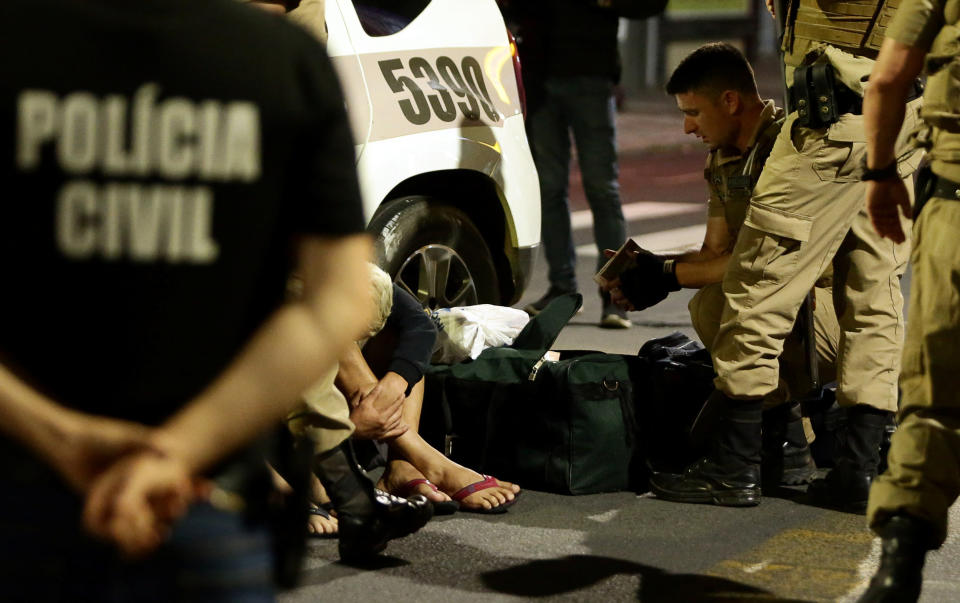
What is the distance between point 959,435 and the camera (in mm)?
3221

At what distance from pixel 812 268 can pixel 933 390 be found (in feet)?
3.88

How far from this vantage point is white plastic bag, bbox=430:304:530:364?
4.96 meters

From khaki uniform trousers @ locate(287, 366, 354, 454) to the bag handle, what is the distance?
1150 mm

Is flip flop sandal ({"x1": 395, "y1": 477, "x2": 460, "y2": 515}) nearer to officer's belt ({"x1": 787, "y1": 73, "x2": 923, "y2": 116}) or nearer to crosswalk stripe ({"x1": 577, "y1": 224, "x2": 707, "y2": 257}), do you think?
officer's belt ({"x1": 787, "y1": 73, "x2": 923, "y2": 116})

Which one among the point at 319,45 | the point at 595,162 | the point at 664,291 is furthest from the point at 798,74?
the point at 595,162

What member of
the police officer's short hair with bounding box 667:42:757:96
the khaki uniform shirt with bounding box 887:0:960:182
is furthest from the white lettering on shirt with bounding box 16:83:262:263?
the police officer's short hair with bounding box 667:42:757:96

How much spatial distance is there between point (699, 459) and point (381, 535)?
1.17m

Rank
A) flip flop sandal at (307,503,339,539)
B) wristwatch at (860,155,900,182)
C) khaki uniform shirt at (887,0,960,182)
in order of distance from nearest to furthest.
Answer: khaki uniform shirt at (887,0,960,182) < wristwatch at (860,155,900,182) < flip flop sandal at (307,503,339,539)

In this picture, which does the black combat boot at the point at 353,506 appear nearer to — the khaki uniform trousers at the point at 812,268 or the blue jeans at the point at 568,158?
the khaki uniform trousers at the point at 812,268

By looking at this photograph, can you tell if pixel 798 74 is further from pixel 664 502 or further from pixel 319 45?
pixel 319 45

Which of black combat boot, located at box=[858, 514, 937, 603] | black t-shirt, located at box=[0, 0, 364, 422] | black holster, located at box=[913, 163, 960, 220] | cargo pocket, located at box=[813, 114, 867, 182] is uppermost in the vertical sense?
black t-shirt, located at box=[0, 0, 364, 422]


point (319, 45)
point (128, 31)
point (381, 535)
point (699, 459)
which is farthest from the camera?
point (699, 459)

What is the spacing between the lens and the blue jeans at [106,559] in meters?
1.67

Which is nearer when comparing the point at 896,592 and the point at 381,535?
the point at 896,592
